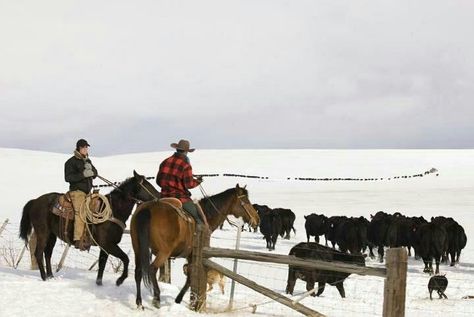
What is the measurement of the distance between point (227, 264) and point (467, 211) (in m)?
22.5

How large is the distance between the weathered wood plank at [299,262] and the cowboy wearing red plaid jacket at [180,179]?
72cm

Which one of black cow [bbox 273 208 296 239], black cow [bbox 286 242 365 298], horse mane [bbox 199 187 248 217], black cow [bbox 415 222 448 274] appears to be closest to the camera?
horse mane [bbox 199 187 248 217]

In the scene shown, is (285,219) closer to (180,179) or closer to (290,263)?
(180,179)

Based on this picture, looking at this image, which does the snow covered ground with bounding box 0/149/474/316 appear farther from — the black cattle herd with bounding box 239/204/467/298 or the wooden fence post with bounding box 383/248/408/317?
the wooden fence post with bounding box 383/248/408/317

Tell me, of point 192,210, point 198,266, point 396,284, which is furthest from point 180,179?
point 396,284

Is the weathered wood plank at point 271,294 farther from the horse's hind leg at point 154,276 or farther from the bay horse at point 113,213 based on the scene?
the bay horse at point 113,213

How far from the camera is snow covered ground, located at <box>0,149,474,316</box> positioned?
28.6 ft

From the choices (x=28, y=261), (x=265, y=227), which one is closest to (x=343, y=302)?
(x=28, y=261)

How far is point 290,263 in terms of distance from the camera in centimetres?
793

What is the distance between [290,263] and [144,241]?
194 cm

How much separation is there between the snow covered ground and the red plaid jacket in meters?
1.48

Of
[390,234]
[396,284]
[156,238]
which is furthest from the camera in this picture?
[390,234]

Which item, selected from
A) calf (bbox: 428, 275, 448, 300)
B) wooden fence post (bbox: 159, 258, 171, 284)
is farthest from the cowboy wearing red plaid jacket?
calf (bbox: 428, 275, 448, 300)

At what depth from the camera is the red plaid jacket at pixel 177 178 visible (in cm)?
911
